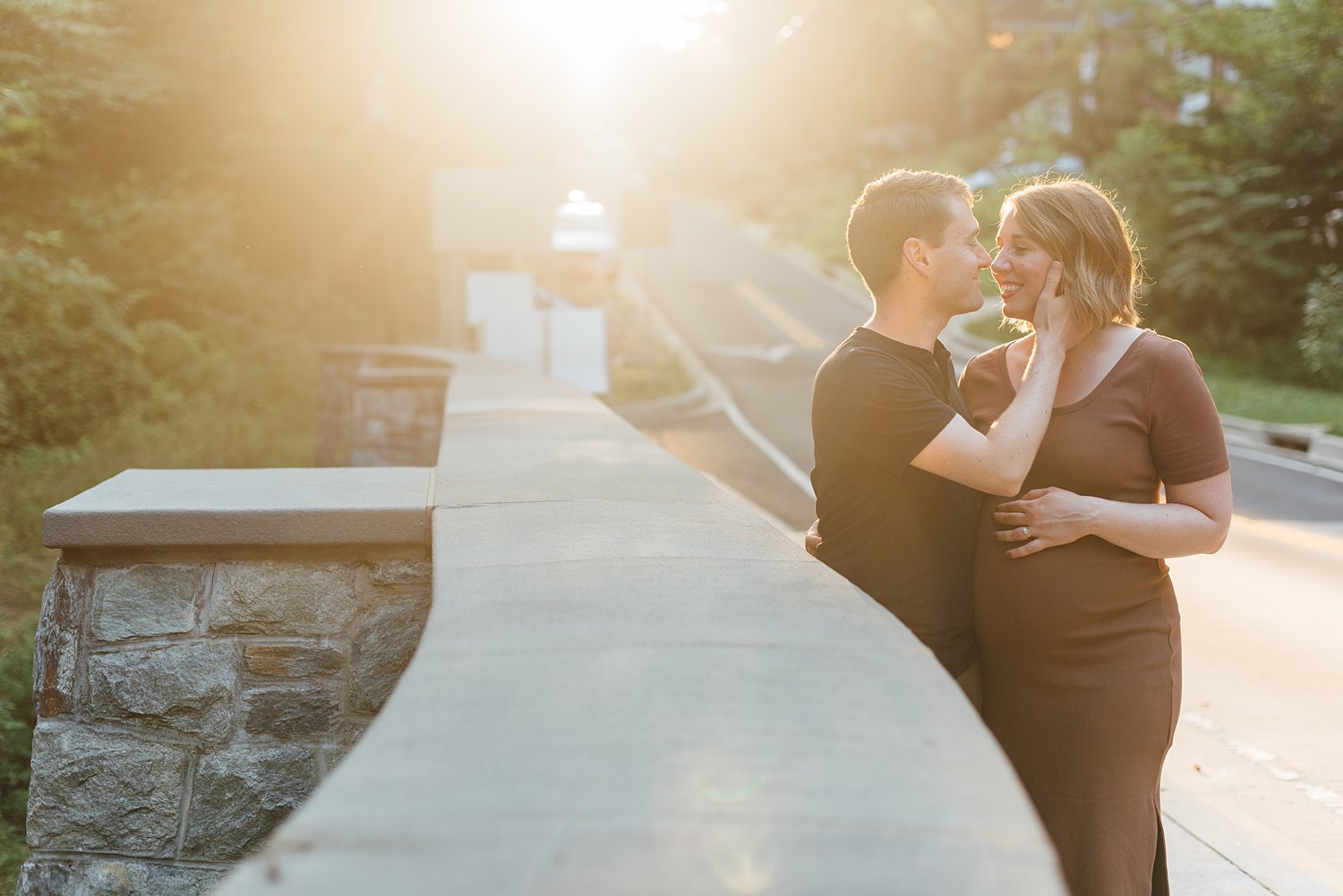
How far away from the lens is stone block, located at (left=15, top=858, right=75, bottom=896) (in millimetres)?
3250

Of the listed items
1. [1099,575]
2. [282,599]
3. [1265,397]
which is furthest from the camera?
[1265,397]

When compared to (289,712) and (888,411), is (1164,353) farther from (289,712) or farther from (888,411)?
(289,712)

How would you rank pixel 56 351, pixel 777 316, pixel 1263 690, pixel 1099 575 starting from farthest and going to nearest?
pixel 777 316, pixel 56 351, pixel 1263 690, pixel 1099 575

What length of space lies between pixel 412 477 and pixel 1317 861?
3.34m

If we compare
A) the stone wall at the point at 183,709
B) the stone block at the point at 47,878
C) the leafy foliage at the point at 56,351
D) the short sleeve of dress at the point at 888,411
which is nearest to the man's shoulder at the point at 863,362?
the short sleeve of dress at the point at 888,411

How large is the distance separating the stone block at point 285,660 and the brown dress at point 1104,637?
1670mm

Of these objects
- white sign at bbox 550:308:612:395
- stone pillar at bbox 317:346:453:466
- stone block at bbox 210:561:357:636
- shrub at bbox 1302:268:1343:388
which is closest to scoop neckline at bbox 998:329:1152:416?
stone block at bbox 210:561:357:636

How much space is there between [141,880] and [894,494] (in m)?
2.08

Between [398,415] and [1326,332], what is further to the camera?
A: [1326,332]

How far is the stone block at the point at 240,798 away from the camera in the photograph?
10.7 feet

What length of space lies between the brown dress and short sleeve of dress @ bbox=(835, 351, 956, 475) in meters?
0.37

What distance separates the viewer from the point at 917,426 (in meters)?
2.98

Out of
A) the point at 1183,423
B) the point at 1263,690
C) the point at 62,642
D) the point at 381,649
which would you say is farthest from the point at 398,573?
the point at 1263,690

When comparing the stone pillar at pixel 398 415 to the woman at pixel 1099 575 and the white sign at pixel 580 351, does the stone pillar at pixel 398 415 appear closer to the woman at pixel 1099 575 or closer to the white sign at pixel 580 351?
the white sign at pixel 580 351
